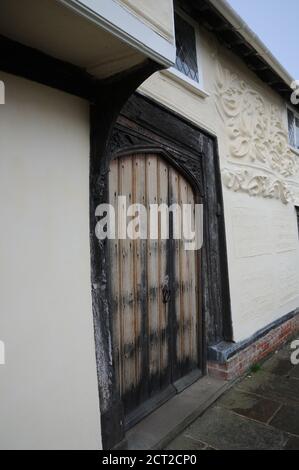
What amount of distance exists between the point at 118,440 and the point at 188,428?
824 mm

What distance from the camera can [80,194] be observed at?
2.26 m

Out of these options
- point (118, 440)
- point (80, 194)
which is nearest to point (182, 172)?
point (80, 194)

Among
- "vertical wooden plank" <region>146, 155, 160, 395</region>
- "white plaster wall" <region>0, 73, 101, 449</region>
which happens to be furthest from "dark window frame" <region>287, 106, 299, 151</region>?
"white plaster wall" <region>0, 73, 101, 449</region>

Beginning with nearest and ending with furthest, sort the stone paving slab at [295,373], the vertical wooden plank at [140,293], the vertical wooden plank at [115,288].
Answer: the vertical wooden plank at [115,288], the vertical wooden plank at [140,293], the stone paving slab at [295,373]

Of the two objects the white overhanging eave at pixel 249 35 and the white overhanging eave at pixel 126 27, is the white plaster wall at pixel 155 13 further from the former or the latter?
the white overhanging eave at pixel 249 35

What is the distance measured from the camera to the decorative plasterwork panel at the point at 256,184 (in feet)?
13.9

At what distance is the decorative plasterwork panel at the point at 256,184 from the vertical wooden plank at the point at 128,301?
5.71 ft

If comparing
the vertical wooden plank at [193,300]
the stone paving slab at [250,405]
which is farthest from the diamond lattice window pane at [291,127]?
the stone paving slab at [250,405]

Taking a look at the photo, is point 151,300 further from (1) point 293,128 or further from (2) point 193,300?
(1) point 293,128

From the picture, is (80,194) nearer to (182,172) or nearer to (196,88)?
(182,172)

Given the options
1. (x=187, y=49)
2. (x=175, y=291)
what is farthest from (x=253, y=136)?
(x=175, y=291)

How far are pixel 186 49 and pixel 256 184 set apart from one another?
2.11 m

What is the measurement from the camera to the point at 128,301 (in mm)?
2854

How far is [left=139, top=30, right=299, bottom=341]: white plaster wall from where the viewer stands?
4.00 m
